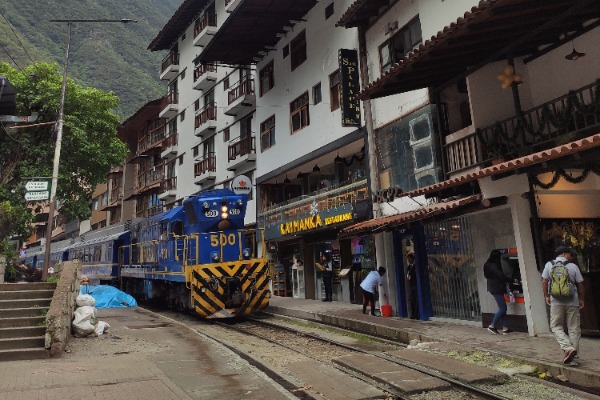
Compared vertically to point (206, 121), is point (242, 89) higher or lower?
higher

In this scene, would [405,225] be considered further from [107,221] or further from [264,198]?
[107,221]

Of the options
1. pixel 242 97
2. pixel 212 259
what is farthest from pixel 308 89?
pixel 212 259

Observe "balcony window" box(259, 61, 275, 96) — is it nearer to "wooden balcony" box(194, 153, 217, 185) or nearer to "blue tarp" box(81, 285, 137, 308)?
"wooden balcony" box(194, 153, 217, 185)

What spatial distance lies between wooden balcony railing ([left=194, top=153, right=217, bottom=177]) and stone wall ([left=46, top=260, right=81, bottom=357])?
17186 mm

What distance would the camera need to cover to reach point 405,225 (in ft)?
41.4

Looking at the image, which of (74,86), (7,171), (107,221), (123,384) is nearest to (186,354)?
(123,384)

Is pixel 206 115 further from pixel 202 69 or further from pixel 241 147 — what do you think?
pixel 241 147

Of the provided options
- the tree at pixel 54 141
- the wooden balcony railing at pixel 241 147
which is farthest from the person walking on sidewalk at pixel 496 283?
the tree at pixel 54 141

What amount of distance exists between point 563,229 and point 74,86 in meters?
22.2

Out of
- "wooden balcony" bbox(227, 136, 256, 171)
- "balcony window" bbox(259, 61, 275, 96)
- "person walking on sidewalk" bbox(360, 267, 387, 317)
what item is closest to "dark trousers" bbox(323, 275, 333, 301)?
"person walking on sidewalk" bbox(360, 267, 387, 317)

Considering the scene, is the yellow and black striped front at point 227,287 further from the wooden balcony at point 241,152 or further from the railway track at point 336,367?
the wooden balcony at point 241,152

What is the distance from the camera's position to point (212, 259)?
1430 centimetres

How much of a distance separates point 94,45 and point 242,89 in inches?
3096

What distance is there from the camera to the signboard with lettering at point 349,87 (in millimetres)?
15984
